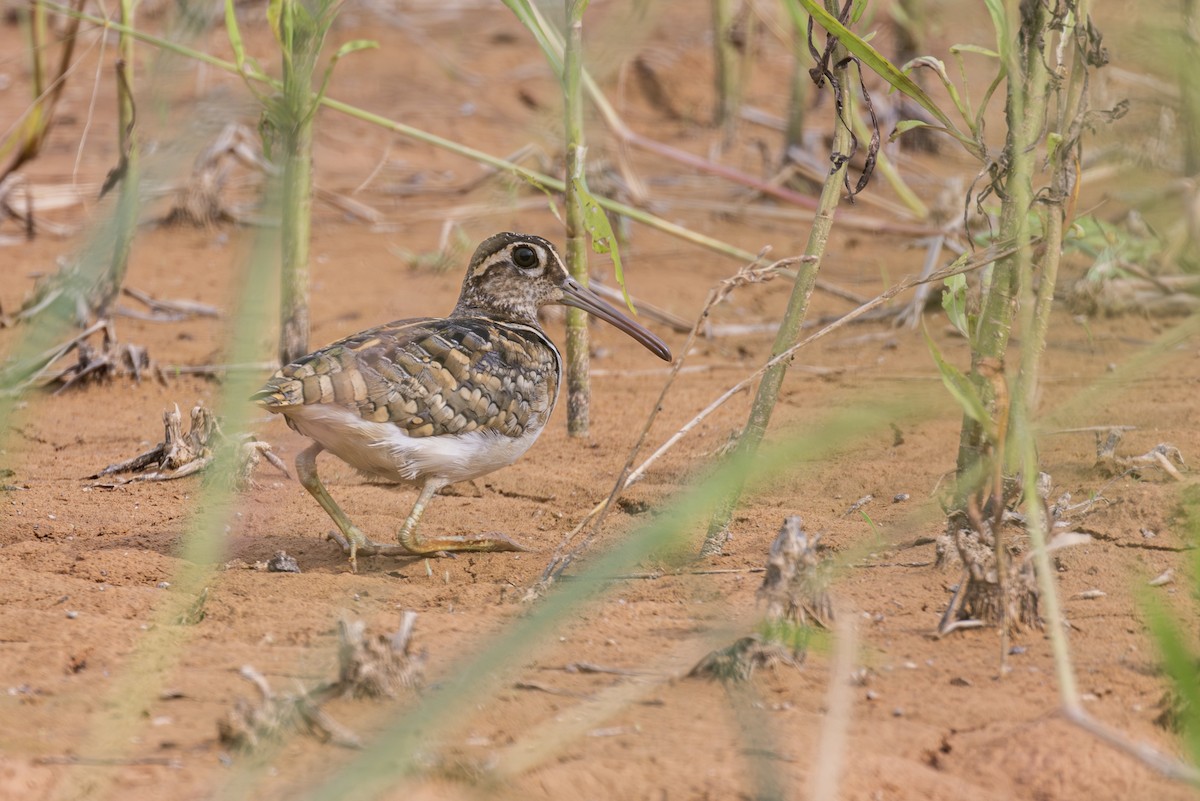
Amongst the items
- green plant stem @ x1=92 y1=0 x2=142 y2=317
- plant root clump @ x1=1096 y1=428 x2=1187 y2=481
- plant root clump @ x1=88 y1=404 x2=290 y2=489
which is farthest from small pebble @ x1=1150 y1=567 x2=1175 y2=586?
green plant stem @ x1=92 y1=0 x2=142 y2=317

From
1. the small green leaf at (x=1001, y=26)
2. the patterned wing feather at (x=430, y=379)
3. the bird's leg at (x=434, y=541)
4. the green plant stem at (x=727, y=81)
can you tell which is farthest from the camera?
the green plant stem at (x=727, y=81)

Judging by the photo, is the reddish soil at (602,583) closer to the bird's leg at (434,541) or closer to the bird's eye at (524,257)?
the bird's leg at (434,541)

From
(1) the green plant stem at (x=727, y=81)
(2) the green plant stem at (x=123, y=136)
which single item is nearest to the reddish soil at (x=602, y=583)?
(2) the green plant stem at (x=123, y=136)

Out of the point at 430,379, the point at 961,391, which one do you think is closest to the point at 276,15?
the point at 430,379

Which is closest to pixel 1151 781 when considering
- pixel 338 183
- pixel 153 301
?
pixel 153 301

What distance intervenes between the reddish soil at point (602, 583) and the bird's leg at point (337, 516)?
A: 110 mm

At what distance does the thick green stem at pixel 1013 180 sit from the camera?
3.62 m

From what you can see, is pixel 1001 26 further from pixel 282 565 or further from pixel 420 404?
pixel 282 565

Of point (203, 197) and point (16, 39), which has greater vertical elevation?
point (16, 39)

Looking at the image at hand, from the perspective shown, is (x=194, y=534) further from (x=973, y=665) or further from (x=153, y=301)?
(x=153, y=301)

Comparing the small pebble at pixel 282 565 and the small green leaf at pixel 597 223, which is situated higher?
the small green leaf at pixel 597 223

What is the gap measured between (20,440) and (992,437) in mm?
4329

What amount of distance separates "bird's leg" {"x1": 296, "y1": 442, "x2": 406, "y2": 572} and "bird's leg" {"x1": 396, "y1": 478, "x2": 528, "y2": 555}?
0.26 ft

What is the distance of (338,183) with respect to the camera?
33.3 ft
